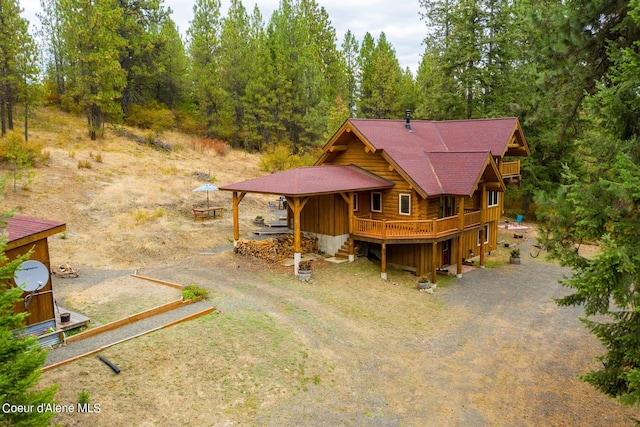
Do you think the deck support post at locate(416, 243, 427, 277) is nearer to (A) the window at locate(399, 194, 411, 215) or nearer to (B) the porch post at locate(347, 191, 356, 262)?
(A) the window at locate(399, 194, 411, 215)

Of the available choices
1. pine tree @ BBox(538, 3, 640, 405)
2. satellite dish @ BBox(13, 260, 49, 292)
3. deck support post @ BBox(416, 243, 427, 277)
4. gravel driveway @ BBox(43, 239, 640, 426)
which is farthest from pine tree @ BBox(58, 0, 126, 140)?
pine tree @ BBox(538, 3, 640, 405)

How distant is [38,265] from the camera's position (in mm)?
10945

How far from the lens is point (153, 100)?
47.1m

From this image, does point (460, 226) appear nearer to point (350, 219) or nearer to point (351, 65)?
point (350, 219)

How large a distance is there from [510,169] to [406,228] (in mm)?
10070

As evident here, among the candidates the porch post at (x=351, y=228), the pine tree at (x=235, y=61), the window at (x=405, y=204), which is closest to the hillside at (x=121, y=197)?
the porch post at (x=351, y=228)

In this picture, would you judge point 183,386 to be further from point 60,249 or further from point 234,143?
point 234,143

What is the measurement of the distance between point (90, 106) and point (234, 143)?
15.5 metres

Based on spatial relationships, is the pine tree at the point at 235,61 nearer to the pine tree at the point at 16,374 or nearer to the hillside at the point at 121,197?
the hillside at the point at 121,197

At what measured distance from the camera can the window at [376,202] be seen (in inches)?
858

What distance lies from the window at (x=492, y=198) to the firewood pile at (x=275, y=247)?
9974mm

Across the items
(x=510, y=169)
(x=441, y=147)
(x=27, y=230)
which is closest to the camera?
(x=27, y=230)

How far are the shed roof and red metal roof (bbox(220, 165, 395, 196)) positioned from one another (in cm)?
872

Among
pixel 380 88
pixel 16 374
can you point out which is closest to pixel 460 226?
pixel 16 374
